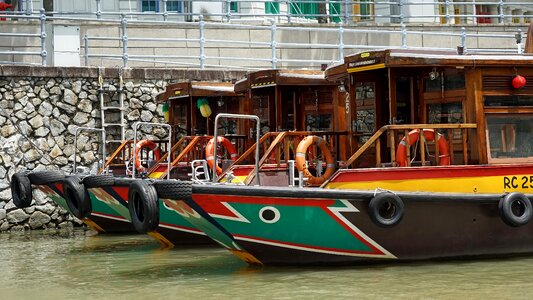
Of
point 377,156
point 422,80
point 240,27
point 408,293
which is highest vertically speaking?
point 240,27

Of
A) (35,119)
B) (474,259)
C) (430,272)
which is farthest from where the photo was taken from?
(35,119)

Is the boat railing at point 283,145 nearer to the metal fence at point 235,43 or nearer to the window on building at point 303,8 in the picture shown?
the metal fence at point 235,43

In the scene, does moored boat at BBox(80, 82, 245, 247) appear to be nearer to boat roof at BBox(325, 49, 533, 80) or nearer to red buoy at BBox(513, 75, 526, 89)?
boat roof at BBox(325, 49, 533, 80)

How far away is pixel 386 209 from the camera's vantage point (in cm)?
1223

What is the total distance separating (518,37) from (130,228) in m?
6.76

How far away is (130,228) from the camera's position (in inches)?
711

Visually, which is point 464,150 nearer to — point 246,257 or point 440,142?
point 440,142

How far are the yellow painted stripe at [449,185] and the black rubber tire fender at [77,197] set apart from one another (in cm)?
432

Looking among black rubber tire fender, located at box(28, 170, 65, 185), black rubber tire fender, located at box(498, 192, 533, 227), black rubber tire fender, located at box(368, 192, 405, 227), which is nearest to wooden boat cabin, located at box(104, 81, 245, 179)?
black rubber tire fender, located at box(28, 170, 65, 185)

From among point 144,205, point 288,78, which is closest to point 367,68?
point 288,78

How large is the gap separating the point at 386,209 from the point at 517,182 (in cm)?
176

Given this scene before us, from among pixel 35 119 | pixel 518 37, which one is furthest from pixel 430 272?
pixel 35 119

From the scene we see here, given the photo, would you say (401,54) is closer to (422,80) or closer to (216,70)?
(422,80)

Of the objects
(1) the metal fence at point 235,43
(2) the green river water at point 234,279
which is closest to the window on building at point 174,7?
(1) the metal fence at point 235,43
